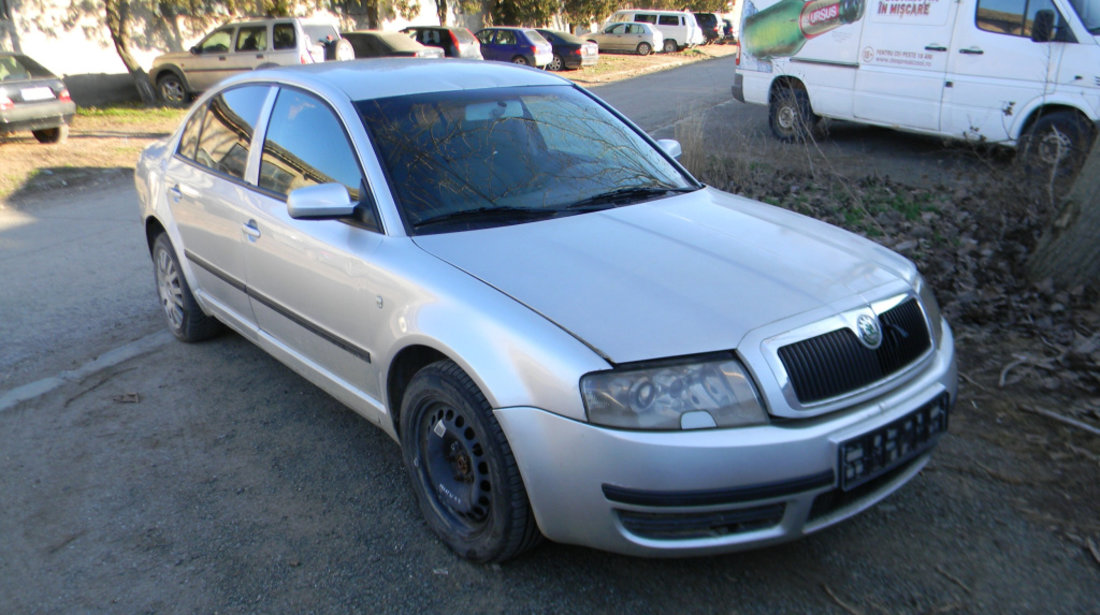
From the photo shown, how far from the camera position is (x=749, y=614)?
2.73 metres

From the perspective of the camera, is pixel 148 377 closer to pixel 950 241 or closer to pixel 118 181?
pixel 950 241

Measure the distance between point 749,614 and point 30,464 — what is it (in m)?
3.12

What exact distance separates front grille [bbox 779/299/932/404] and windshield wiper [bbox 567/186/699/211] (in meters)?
1.22

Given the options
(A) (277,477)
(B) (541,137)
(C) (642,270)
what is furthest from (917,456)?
(A) (277,477)

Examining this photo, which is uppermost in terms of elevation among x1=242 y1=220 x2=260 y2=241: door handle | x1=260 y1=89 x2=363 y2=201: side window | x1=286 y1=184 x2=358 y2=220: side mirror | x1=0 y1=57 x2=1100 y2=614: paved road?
x1=260 y1=89 x2=363 y2=201: side window

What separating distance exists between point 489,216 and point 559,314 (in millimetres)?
859

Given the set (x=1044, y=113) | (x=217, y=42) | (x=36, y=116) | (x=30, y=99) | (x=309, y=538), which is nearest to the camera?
(x=309, y=538)

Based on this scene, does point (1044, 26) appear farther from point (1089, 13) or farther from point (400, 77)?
point (400, 77)

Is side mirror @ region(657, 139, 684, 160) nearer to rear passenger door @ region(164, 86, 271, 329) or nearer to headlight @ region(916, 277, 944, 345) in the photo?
headlight @ region(916, 277, 944, 345)

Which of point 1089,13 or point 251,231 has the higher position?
point 1089,13

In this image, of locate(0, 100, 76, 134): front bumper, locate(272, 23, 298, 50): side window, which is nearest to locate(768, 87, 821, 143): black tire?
locate(272, 23, 298, 50): side window

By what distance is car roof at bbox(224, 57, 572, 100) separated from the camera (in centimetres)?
382

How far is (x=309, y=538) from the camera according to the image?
10.5 ft

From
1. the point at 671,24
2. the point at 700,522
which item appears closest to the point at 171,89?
the point at 700,522
